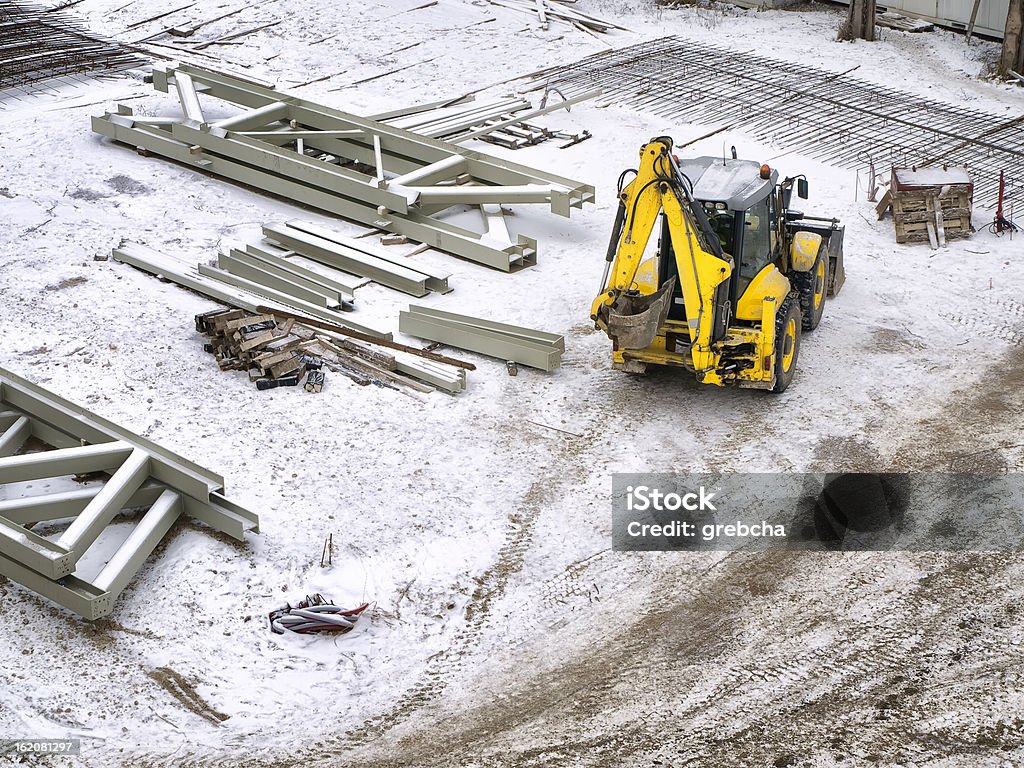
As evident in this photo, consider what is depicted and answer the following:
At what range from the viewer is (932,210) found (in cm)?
1642

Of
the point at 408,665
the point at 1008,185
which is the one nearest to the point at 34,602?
the point at 408,665

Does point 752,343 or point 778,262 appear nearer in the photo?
point 752,343

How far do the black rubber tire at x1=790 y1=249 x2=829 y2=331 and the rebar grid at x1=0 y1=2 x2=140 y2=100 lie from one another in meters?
15.5

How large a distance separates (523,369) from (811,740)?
20.1ft

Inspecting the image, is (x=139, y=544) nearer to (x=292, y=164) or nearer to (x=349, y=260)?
(x=349, y=260)

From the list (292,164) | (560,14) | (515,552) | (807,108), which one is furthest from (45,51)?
(515,552)

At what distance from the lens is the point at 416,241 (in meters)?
16.6

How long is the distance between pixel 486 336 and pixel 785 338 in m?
3.42

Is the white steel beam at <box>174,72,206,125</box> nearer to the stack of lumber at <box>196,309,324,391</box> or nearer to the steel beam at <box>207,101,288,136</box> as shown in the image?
the steel beam at <box>207,101,288,136</box>

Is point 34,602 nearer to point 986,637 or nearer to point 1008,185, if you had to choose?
point 986,637

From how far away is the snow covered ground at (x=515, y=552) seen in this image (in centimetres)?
862

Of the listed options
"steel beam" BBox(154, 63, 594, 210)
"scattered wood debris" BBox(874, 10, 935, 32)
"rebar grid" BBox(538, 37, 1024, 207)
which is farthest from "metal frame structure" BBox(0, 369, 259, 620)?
"scattered wood debris" BBox(874, 10, 935, 32)

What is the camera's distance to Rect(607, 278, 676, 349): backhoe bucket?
11750mm

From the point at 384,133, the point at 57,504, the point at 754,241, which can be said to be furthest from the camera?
the point at 384,133
